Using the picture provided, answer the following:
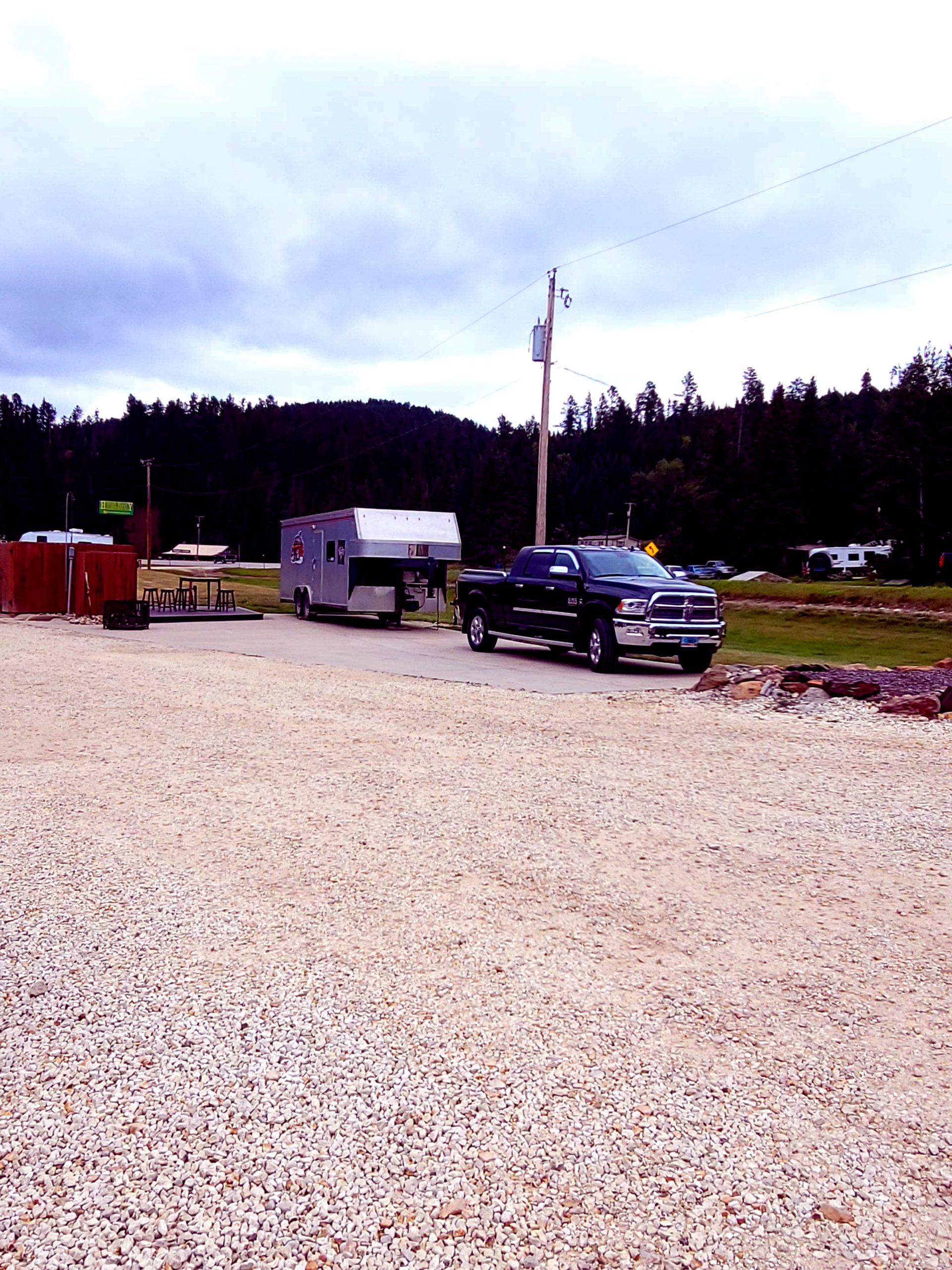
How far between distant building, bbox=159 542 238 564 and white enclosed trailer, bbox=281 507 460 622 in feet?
380

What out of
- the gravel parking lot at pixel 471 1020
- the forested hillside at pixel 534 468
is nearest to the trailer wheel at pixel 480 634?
the gravel parking lot at pixel 471 1020

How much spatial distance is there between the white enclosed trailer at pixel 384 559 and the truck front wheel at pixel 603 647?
890 centimetres

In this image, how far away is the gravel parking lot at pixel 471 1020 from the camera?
8.15 ft

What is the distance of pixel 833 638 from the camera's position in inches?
1105

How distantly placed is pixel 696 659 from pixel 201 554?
136794mm

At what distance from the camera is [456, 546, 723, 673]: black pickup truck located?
16.2 meters

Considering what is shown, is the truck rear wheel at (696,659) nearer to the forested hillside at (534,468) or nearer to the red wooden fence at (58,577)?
the red wooden fence at (58,577)

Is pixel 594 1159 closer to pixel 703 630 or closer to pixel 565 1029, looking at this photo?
pixel 565 1029

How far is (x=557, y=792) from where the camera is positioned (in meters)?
7.12

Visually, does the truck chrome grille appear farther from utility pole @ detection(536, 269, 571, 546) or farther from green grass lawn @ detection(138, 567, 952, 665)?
utility pole @ detection(536, 269, 571, 546)

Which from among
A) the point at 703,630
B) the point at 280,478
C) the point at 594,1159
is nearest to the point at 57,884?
the point at 594,1159

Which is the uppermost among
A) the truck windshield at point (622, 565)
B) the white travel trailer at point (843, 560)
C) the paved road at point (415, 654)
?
the white travel trailer at point (843, 560)

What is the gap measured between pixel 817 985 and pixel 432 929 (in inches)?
61.2

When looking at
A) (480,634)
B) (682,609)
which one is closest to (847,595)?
(480,634)
